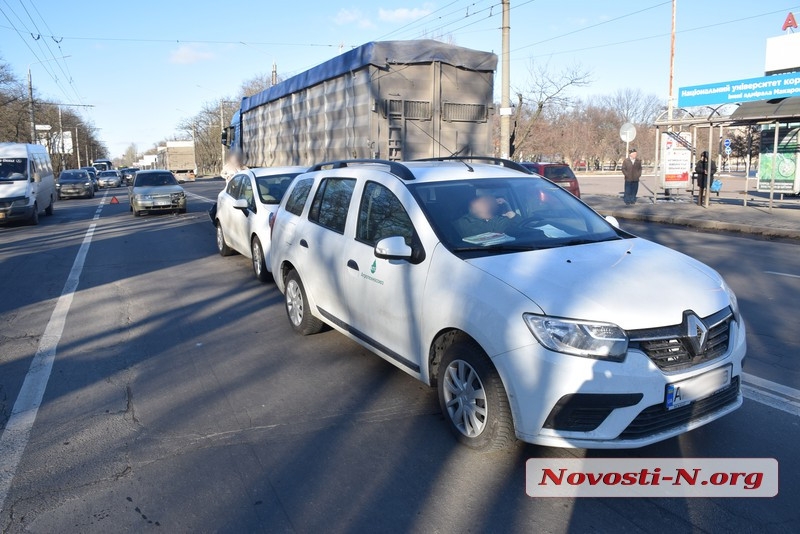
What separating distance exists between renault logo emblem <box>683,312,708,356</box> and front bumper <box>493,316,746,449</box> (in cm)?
10

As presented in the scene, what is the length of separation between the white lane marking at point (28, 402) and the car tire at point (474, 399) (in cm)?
260

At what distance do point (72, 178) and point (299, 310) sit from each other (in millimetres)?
35498

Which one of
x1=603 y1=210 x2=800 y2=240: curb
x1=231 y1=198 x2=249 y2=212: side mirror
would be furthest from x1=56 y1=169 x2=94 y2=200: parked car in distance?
x1=231 y1=198 x2=249 y2=212: side mirror

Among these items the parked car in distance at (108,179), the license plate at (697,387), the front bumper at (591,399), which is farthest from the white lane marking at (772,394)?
the parked car in distance at (108,179)

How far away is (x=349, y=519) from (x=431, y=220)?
2.09 meters

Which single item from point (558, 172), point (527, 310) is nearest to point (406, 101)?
point (527, 310)

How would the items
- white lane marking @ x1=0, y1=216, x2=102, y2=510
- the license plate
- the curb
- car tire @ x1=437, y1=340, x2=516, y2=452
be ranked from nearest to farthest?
the license plate, car tire @ x1=437, y1=340, x2=516, y2=452, white lane marking @ x1=0, y1=216, x2=102, y2=510, the curb

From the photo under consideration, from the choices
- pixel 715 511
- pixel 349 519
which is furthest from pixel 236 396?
pixel 715 511

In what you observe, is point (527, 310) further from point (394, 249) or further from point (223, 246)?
point (223, 246)

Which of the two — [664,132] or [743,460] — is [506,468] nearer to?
[743,460]

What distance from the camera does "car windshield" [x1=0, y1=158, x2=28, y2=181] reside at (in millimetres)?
19578

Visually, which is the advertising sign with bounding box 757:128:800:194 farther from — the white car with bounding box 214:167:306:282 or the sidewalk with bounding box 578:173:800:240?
the white car with bounding box 214:167:306:282

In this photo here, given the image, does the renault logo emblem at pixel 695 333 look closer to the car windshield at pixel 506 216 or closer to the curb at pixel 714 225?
the car windshield at pixel 506 216

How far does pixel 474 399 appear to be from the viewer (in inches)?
155
